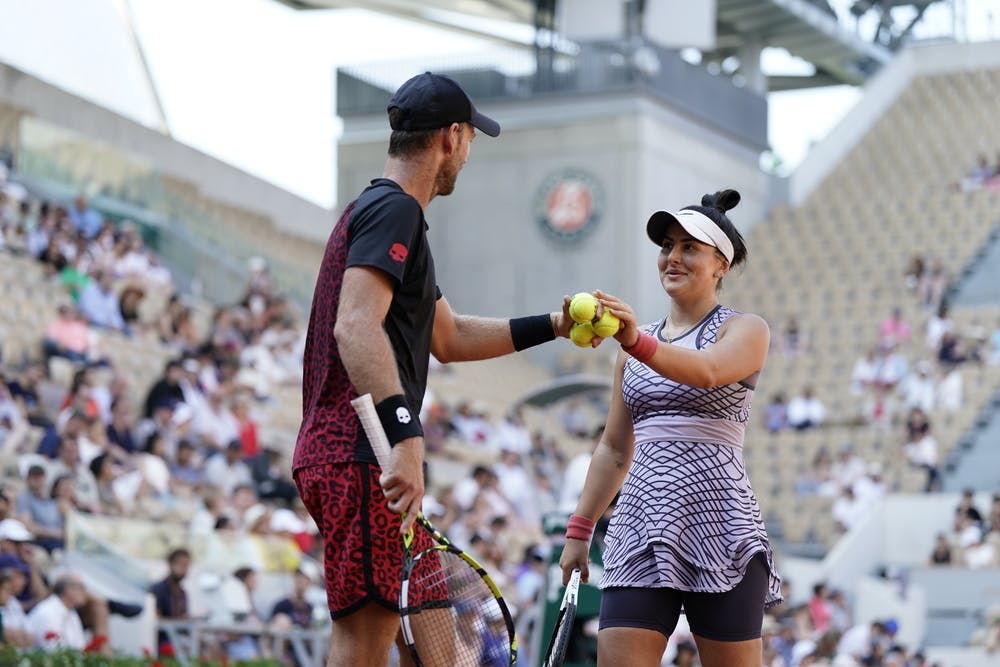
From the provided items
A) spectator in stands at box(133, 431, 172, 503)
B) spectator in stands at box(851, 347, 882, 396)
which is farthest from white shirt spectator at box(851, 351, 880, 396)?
spectator in stands at box(133, 431, 172, 503)

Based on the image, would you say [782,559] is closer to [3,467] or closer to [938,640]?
[938,640]

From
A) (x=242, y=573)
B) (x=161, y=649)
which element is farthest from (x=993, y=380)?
(x=161, y=649)

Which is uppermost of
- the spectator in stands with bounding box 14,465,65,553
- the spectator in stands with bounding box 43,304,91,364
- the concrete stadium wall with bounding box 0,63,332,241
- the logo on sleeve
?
the concrete stadium wall with bounding box 0,63,332,241

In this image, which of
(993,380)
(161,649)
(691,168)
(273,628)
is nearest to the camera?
(161,649)

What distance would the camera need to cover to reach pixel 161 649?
10859mm

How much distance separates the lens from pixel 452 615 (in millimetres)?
4746

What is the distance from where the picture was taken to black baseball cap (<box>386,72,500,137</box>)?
4.87 metres

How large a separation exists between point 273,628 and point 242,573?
756mm

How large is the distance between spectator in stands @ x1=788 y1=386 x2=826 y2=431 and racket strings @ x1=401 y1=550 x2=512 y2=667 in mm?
19484

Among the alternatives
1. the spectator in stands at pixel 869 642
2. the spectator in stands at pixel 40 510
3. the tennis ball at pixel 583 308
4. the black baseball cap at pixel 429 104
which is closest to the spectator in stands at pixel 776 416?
the spectator in stands at pixel 869 642

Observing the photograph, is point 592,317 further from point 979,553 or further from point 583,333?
point 979,553

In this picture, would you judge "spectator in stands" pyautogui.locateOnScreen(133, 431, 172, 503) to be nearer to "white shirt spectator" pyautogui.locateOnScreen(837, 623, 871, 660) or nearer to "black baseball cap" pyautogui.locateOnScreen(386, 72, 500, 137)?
"white shirt spectator" pyautogui.locateOnScreen(837, 623, 871, 660)

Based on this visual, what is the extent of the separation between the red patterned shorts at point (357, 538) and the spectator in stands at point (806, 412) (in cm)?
1970

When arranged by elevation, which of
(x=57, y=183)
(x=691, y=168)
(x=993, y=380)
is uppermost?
(x=691, y=168)
